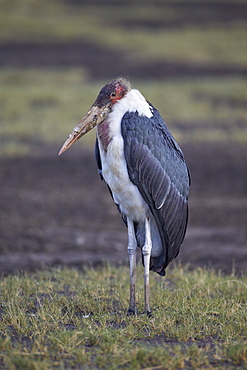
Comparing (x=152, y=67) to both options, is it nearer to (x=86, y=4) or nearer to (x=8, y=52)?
(x=8, y=52)

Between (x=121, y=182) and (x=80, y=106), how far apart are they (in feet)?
38.2

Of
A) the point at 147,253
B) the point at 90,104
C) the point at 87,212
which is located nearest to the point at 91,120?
the point at 147,253

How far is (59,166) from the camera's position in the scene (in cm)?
1126

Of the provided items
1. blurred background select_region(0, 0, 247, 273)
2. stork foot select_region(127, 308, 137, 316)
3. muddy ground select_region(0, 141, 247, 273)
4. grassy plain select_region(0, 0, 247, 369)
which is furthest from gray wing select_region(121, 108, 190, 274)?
blurred background select_region(0, 0, 247, 273)

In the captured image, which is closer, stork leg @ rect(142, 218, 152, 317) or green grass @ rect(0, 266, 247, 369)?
green grass @ rect(0, 266, 247, 369)

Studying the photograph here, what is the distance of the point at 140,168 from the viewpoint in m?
4.42

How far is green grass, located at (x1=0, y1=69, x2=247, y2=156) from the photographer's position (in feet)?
43.2

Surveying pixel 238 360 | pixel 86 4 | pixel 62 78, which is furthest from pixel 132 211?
pixel 86 4

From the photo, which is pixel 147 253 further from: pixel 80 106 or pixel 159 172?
pixel 80 106

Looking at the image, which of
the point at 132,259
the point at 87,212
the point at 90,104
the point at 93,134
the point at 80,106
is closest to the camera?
the point at 132,259

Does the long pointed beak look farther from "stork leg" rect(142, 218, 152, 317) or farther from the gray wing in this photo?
"stork leg" rect(142, 218, 152, 317)

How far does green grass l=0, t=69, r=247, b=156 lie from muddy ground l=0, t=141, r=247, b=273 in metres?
0.80

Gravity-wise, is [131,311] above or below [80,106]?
below

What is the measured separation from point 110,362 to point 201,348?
0.58 metres
